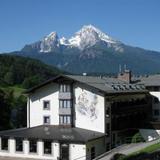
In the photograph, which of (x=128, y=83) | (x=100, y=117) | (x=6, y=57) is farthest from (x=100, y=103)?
(x=6, y=57)

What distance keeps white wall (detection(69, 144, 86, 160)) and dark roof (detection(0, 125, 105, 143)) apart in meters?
0.71

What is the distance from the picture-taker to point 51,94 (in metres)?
59.8

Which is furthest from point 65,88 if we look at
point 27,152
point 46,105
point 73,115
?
point 27,152

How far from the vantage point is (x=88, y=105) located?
57125 mm

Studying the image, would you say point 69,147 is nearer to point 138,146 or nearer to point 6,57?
point 138,146

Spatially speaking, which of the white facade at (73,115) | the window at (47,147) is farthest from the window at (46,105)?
the window at (47,147)

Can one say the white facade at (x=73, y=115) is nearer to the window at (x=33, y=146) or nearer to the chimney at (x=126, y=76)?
the window at (x=33, y=146)

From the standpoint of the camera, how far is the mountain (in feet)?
480

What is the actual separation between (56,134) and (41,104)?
7.63m

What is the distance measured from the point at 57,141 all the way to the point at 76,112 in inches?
252

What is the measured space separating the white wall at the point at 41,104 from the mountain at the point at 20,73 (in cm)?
7747

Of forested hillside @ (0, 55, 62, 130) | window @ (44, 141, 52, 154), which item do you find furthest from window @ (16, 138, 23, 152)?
forested hillside @ (0, 55, 62, 130)

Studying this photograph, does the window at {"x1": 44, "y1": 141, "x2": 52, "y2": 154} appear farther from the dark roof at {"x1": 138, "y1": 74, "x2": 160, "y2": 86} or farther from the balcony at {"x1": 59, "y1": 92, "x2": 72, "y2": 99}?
the dark roof at {"x1": 138, "y1": 74, "x2": 160, "y2": 86}

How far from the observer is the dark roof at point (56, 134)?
2042 inches
